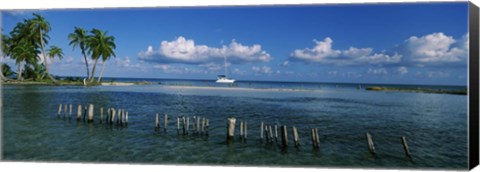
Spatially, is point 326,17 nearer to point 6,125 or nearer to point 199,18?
point 199,18

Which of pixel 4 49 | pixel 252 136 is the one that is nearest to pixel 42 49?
pixel 4 49

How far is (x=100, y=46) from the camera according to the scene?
13.8 metres

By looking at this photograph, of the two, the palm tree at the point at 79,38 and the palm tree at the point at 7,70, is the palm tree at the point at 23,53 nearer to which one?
the palm tree at the point at 7,70

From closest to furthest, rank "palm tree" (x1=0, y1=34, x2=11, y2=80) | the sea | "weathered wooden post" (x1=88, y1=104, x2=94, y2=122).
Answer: the sea
"palm tree" (x1=0, y1=34, x2=11, y2=80)
"weathered wooden post" (x1=88, y1=104, x2=94, y2=122)

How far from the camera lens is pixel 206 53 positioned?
11.5m

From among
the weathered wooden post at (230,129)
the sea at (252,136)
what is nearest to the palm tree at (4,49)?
the sea at (252,136)

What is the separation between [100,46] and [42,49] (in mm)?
2916

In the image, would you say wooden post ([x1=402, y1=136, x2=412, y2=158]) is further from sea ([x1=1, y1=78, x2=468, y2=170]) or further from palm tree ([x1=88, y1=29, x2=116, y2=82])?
palm tree ([x1=88, y1=29, x2=116, y2=82])

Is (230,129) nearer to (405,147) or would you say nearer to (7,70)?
(405,147)

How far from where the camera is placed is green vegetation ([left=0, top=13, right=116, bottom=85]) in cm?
1169

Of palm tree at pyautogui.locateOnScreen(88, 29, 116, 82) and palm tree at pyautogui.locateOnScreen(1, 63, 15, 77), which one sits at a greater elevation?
palm tree at pyautogui.locateOnScreen(88, 29, 116, 82)

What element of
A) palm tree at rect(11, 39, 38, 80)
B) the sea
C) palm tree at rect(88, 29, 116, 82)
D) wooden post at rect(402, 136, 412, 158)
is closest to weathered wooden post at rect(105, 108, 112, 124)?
the sea

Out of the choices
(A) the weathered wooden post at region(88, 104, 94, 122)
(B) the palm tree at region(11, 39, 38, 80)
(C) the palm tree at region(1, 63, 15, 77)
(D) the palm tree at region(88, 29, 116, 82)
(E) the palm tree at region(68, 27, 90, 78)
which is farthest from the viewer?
(B) the palm tree at region(11, 39, 38, 80)

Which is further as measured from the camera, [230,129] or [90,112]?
[90,112]
